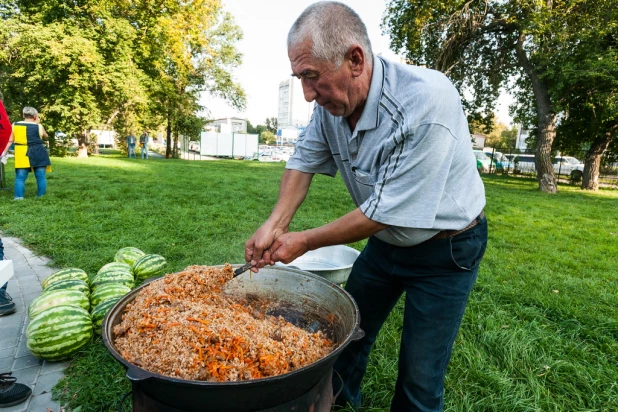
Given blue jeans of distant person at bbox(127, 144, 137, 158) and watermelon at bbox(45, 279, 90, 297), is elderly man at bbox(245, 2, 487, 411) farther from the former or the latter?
blue jeans of distant person at bbox(127, 144, 137, 158)

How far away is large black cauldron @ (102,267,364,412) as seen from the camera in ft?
4.34

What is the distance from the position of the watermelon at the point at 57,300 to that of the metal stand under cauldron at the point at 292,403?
77.2 inches

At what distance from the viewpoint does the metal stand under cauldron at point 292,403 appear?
148cm

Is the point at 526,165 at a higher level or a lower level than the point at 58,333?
higher

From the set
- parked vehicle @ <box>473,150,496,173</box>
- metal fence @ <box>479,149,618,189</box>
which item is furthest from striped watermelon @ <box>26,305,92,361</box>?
parked vehicle @ <box>473,150,496,173</box>

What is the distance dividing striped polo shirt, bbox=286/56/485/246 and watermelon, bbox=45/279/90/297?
2833 millimetres

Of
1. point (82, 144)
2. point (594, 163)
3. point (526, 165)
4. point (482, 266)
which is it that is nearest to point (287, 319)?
point (482, 266)

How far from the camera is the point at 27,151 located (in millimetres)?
8414

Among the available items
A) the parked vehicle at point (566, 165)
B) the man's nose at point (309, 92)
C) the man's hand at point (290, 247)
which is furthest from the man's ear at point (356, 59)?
the parked vehicle at point (566, 165)

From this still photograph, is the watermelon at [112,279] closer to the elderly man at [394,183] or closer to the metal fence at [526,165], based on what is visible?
the elderly man at [394,183]

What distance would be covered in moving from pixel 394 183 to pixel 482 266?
4.39m

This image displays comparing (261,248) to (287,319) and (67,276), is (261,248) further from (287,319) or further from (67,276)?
(67,276)

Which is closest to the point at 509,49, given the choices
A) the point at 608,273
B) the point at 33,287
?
the point at 608,273

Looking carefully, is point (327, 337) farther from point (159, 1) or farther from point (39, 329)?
point (159, 1)
